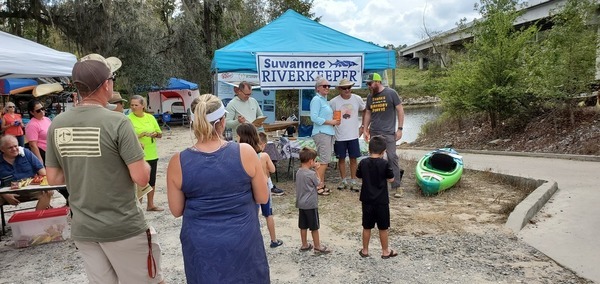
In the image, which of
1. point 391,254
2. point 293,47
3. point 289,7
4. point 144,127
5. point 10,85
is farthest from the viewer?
point 289,7

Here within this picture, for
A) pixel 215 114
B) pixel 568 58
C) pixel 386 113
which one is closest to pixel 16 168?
pixel 215 114

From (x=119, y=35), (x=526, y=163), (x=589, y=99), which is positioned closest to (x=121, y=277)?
(x=526, y=163)

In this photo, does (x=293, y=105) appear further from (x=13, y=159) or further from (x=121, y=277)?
(x=121, y=277)

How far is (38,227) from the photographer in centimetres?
475

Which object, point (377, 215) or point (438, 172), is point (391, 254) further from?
point (438, 172)

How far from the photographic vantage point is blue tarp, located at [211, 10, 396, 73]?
26.0 feet

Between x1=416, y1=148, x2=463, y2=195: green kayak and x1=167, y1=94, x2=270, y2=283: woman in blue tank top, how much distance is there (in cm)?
490

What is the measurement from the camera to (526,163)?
31.3 ft

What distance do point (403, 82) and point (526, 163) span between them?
45769 mm

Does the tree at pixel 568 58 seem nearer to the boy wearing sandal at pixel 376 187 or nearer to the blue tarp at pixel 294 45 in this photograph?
the blue tarp at pixel 294 45

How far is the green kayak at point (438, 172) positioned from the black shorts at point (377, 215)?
2.86 meters

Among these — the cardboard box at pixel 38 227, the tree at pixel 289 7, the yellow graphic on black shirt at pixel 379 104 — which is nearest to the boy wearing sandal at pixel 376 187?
the yellow graphic on black shirt at pixel 379 104

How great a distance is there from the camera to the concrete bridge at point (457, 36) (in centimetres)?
2131

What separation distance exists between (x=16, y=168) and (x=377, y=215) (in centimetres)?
420
